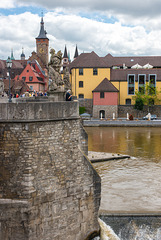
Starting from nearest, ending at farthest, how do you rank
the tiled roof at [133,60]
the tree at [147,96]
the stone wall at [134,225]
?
the stone wall at [134,225] < the tree at [147,96] < the tiled roof at [133,60]

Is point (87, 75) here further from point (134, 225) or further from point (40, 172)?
point (40, 172)

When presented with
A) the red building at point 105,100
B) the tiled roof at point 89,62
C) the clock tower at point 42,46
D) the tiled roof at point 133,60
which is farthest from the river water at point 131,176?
the clock tower at point 42,46

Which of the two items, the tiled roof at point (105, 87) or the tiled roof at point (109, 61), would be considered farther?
the tiled roof at point (109, 61)

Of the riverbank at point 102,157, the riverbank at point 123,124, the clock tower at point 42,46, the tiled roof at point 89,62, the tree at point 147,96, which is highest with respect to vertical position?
the clock tower at point 42,46

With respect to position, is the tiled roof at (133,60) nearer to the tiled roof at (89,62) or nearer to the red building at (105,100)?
the tiled roof at (89,62)

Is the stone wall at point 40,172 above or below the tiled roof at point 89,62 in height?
below

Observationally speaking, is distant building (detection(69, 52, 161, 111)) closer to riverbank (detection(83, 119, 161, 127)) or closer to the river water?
riverbank (detection(83, 119, 161, 127))

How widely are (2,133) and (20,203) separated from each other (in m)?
2.22

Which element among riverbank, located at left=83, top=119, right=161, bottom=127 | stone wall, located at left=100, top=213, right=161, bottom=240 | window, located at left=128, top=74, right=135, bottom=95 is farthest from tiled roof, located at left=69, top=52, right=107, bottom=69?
stone wall, located at left=100, top=213, right=161, bottom=240

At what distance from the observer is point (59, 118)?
10.8 meters

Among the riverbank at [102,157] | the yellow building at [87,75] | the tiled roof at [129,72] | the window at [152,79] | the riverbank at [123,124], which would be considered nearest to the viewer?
the riverbank at [102,157]

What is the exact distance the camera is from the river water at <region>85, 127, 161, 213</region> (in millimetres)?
15896

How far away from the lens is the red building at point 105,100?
5978 cm

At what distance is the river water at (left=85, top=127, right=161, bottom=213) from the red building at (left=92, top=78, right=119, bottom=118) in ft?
76.1
